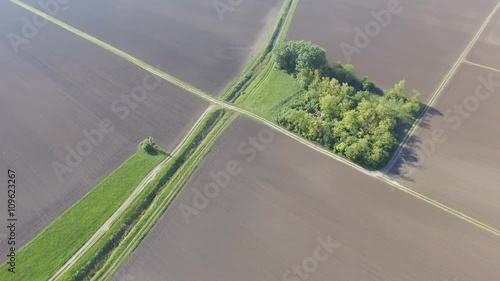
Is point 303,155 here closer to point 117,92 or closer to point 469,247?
point 469,247

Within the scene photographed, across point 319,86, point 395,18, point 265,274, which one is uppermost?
point 395,18

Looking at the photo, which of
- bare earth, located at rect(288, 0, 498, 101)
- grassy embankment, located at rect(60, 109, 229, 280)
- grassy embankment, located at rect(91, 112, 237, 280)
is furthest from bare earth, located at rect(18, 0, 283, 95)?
grassy embankment, located at rect(91, 112, 237, 280)

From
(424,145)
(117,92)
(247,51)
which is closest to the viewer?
(424,145)

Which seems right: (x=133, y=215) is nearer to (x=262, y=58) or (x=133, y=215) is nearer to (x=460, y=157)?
(x=262, y=58)

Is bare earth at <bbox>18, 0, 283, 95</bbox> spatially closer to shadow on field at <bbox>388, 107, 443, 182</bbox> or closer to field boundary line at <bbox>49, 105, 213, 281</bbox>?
field boundary line at <bbox>49, 105, 213, 281</bbox>

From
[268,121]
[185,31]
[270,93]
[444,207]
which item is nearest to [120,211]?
[268,121]

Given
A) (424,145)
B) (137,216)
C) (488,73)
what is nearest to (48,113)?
(137,216)
